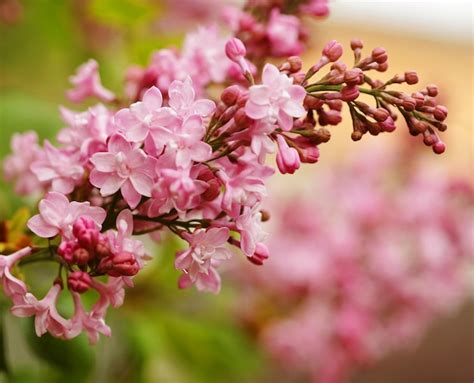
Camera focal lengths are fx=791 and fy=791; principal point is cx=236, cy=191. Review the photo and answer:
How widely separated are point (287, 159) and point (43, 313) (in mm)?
135

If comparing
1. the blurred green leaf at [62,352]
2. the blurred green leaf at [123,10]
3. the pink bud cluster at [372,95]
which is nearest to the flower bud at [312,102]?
the pink bud cluster at [372,95]

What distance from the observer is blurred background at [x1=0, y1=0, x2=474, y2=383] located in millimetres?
670

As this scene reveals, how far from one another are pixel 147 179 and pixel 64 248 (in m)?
0.05

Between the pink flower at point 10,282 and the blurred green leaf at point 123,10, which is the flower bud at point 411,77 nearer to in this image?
the pink flower at point 10,282

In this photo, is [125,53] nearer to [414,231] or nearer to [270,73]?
[414,231]

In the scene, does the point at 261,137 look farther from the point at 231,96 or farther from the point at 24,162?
the point at 24,162

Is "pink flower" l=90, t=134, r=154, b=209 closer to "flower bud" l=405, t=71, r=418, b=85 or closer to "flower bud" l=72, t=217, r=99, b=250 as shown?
"flower bud" l=72, t=217, r=99, b=250

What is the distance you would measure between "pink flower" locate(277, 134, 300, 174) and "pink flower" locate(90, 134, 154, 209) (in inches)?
2.3

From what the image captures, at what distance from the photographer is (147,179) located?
13.6 inches

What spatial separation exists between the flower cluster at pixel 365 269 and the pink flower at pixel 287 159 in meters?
0.52

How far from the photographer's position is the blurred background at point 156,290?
2.20ft

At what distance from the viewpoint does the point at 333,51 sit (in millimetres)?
376

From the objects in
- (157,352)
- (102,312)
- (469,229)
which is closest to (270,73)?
(102,312)

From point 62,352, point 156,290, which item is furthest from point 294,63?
point 156,290
